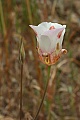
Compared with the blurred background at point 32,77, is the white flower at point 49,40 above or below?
above

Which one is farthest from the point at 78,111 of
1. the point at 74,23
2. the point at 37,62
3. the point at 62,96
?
the point at 74,23

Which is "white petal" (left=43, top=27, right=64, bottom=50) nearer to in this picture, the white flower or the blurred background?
the white flower

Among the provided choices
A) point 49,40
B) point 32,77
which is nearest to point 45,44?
point 49,40

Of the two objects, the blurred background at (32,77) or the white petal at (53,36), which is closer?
the white petal at (53,36)

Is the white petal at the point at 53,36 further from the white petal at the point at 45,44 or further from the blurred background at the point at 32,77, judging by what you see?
the blurred background at the point at 32,77

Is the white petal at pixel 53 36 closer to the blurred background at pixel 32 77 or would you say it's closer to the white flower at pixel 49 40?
the white flower at pixel 49 40

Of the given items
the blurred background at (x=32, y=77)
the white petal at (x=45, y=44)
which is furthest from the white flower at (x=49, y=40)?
the blurred background at (x=32, y=77)

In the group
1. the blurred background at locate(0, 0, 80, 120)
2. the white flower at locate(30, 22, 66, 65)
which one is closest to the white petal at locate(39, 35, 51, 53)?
the white flower at locate(30, 22, 66, 65)

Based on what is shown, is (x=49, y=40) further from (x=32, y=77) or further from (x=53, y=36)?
(x=32, y=77)
